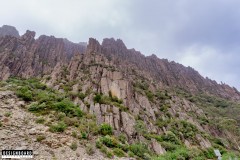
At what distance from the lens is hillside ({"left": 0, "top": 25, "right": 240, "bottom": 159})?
15.9 metres

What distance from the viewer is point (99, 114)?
25.3 meters

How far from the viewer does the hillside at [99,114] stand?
1585cm

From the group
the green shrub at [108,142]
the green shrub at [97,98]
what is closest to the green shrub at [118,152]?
the green shrub at [108,142]

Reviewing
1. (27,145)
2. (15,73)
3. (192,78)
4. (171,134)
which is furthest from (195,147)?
(192,78)

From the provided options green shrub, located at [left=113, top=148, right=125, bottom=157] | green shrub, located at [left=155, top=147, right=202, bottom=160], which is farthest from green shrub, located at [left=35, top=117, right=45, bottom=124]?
green shrub, located at [left=155, top=147, right=202, bottom=160]

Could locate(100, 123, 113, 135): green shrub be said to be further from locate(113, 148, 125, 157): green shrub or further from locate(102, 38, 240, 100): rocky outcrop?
locate(102, 38, 240, 100): rocky outcrop

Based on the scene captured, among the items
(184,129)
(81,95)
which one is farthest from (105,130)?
(184,129)

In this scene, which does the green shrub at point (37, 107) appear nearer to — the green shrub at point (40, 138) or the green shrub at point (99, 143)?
the green shrub at point (40, 138)

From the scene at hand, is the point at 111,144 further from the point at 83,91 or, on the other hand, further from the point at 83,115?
the point at 83,91

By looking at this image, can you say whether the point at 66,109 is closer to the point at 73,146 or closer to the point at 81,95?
the point at 73,146

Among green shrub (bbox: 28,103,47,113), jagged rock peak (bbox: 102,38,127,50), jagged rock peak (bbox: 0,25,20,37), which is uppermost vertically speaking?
jagged rock peak (bbox: 0,25,20,37)

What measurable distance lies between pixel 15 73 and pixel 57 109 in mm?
41413

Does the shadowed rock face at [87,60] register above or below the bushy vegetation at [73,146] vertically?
above

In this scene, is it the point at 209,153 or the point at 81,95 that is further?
the point at 81,95
